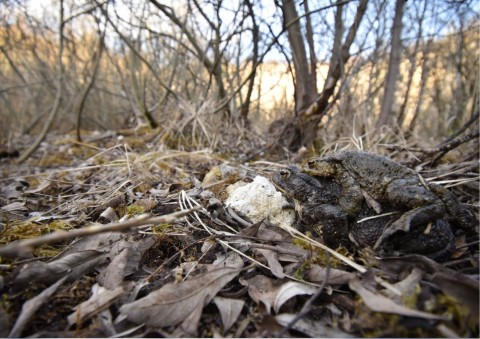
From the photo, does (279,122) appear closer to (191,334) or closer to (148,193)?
(148,193)

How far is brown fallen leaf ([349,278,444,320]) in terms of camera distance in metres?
0.98

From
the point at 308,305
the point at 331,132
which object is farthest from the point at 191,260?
the point at 331,132

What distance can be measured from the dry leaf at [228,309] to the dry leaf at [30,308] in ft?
2.18

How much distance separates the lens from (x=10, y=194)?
2559mm

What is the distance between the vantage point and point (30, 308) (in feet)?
3.59

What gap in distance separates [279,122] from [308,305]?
4238 millimetres

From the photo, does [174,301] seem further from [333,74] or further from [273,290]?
[333,74]

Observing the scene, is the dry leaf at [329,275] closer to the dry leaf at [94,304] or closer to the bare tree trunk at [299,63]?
the dry leaf at [94,304]

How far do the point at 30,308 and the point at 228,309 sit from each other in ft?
A: 2.46

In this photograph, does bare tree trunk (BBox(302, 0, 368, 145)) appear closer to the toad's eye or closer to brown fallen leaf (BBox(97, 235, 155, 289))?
the toad's eye

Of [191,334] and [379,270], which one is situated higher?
[379,270]

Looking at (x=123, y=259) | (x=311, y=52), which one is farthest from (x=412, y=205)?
(x=311, y=52)

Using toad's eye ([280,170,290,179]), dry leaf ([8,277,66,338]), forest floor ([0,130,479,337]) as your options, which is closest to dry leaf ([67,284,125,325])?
forest floor ([0,130,479,337])

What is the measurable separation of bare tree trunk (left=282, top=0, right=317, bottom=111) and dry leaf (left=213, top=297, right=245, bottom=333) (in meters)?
3.16
